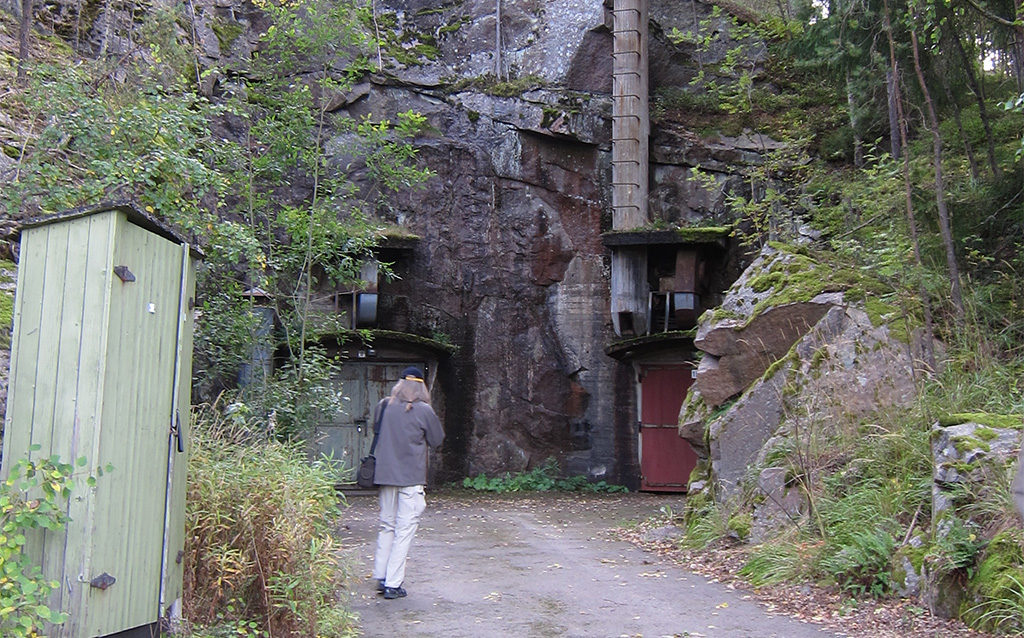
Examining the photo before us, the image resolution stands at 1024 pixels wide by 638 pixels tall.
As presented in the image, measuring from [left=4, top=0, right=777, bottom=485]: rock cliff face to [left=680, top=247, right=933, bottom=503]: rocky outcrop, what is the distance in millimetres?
5307

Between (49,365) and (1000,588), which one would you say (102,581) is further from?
(1000,588)

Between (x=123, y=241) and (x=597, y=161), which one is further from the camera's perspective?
(x=597, y=161)

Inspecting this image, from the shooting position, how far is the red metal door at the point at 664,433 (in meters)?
14.9

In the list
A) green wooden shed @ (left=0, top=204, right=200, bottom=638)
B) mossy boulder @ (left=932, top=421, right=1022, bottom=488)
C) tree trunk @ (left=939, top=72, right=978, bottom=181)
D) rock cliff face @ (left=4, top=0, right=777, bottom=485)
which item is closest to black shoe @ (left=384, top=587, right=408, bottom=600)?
green wooden shed @ (left=0, top=204, right=200, bottom=638)

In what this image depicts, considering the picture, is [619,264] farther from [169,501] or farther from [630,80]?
[169,501]

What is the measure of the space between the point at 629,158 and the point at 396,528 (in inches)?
413

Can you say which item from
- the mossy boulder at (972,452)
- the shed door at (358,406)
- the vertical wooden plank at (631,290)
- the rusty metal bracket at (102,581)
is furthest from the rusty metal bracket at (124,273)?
the vertical wooden plank at (631,290)

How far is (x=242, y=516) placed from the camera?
478 centimetres

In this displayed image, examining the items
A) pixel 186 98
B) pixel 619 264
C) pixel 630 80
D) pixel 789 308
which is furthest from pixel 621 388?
pixel 186 98

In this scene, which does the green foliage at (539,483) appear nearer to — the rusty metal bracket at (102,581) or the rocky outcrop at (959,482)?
the rocky outcrop at (959,482)

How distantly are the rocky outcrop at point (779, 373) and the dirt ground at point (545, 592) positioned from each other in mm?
1319

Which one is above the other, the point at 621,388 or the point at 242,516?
the point at 621,388

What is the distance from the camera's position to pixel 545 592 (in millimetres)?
6598

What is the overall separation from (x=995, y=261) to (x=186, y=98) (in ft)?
25.2
